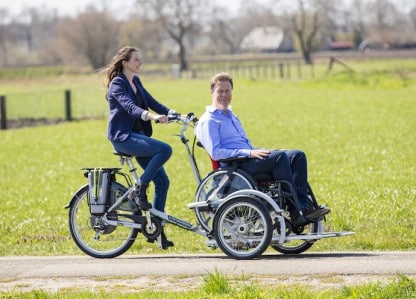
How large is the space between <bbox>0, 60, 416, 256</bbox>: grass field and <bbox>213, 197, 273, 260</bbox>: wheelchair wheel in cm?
117

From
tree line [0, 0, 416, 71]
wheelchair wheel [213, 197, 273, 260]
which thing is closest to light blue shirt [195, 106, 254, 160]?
wheelchair wheel [213, 197, 273, 260]

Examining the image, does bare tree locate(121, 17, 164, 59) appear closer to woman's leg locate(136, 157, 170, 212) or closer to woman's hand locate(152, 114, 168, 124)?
woman's leg locate(136, 157, 170, 212)

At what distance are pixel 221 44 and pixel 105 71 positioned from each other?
16761 cm

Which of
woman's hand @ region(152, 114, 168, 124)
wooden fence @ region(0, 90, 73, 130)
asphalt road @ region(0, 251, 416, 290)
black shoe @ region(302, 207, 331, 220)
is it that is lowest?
wooden fence @ region(0, 90, 73, 130)

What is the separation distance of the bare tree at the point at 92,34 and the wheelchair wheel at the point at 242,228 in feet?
340

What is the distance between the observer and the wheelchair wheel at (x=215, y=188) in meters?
9.52

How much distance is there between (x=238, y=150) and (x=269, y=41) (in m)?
161

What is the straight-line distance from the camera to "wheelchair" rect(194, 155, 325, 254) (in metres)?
9.35

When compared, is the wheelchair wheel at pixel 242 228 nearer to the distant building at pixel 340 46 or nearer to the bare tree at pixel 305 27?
the bare tree at pixel 305 27

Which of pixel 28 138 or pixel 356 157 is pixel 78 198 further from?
pixel 28 138

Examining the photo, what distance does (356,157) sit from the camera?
21031mm

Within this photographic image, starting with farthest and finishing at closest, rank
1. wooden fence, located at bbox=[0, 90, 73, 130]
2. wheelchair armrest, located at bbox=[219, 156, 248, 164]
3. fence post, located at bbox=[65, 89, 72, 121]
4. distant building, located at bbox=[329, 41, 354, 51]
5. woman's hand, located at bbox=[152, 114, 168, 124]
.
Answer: distant building, located at bbox=[329, 41, 354, 51] < fence post, located at bbox=[65, 89, 72, 121] < wooden fence, located at bbox=[0, 90, 73, 130] < wheelchair armrest, located at bbox=[219, 156, 248, 164] < woman's hand, located at bbox=[152, 114, 168, 124]

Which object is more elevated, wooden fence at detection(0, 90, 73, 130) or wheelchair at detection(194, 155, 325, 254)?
wheelchair at detection(194, 155, 325, 254)

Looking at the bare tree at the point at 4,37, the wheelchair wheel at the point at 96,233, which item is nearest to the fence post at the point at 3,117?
the wheelchair wheel at the point at 96,233
